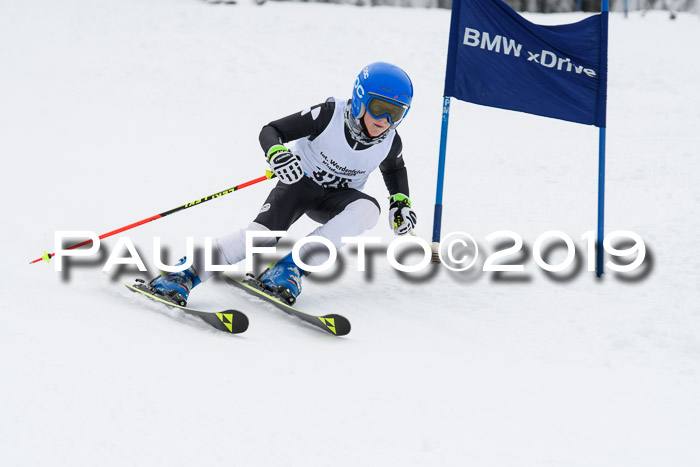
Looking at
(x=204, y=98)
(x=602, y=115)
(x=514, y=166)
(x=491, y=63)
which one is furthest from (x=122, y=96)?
(x=602, y=115)

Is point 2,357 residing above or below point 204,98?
below

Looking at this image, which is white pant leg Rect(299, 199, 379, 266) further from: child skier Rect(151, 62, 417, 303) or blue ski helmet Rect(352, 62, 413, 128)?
blue ski helmet Rect(352, 62, 413, 128)

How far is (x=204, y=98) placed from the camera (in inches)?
387

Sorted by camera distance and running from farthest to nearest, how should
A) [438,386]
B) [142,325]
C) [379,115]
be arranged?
[379,115]
[142,325]
[438,386]

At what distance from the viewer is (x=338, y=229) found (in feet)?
14.1

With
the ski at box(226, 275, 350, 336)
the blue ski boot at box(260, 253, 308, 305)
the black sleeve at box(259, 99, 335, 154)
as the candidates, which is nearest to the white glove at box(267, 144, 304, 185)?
the black sleeve at box(259, 99, 335, 154)

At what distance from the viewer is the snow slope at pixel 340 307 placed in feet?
8.11

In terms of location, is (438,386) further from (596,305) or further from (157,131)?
(157,131)

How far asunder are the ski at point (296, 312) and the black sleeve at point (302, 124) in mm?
850

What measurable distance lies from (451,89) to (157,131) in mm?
4480

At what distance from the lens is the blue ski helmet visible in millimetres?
4039

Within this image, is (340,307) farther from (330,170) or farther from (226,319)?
(226,319)

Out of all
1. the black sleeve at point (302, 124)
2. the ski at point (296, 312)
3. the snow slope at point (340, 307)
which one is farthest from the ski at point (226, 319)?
the black sleeve at point (302, 124)

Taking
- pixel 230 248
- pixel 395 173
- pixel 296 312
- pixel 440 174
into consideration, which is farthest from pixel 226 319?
pixel 440 174
